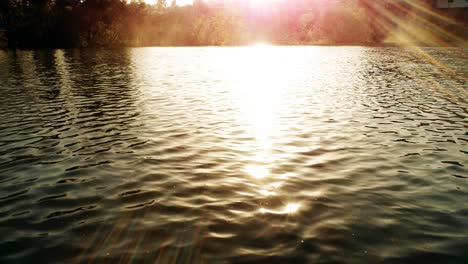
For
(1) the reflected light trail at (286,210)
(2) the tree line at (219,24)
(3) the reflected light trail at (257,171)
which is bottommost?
(1) the reflected light trail at (286,210)

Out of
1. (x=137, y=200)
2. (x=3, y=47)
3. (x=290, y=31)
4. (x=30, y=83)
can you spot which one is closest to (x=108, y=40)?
(x=3, y=47)

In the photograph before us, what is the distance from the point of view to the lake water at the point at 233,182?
29.4 ft

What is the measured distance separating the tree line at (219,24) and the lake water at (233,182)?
95532 mm

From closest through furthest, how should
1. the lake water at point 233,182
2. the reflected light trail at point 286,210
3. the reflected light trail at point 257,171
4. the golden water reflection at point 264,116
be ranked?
the lake water at point 233,182, the reflected light trail at point 286,210, the golden water reflection at point 264,116, the reflected light trail at point 257,171

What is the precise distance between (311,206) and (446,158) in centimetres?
838

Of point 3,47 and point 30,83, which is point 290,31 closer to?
point 3,47

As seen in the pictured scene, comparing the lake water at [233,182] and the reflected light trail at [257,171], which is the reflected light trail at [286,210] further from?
the reflected light trail at [257,171]

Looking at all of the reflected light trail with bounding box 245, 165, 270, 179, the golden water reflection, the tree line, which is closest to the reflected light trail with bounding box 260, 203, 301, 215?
the golden water reflection

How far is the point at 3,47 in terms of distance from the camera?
345ft

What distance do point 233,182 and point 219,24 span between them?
14383 centimetres

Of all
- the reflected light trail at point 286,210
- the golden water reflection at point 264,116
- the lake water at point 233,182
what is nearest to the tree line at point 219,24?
the golden water reflection at point 264,116

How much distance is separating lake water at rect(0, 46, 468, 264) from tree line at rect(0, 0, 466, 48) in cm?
9553

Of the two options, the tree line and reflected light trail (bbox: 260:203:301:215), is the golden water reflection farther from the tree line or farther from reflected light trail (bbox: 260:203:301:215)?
the tree line

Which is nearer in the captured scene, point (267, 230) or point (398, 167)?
point (267, 230)
